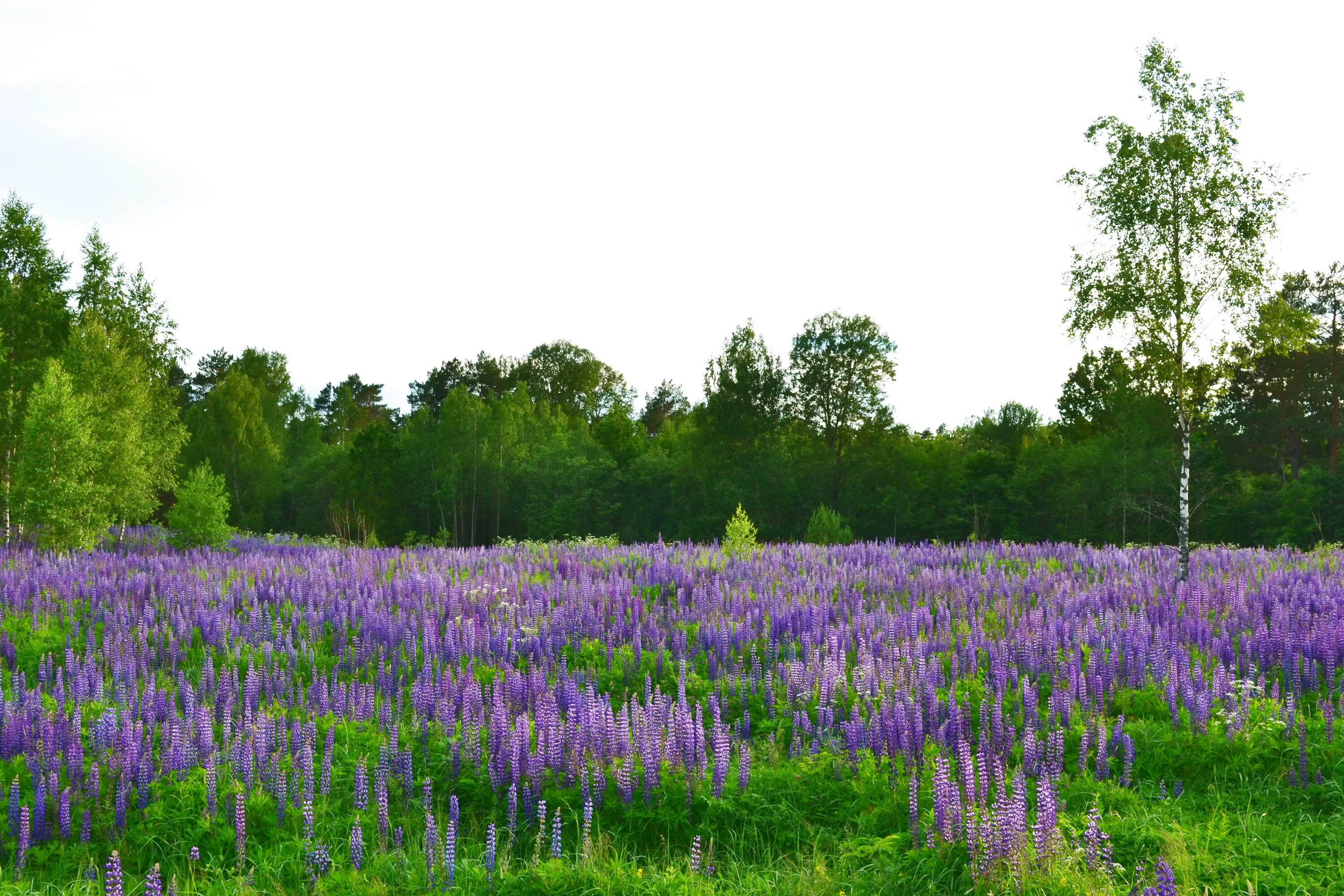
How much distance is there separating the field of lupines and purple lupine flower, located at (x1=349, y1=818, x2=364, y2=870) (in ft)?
0.06

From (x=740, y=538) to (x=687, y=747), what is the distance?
13272mm

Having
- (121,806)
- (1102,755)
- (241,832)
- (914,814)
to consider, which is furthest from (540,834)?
(1102,755)

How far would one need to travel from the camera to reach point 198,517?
23531 millimetres

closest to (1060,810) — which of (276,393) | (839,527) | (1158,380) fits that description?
(1158,380)

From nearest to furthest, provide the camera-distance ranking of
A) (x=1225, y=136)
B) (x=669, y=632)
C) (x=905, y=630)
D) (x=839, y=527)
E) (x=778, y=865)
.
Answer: (x=778, y=865) < (x=905, y=630) < (x=669, y=632) < (x=1225, y=136) < (x=839, y=527)

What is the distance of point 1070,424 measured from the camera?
52.3 metres

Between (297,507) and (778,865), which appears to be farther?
(297,507)

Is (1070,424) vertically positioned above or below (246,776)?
above

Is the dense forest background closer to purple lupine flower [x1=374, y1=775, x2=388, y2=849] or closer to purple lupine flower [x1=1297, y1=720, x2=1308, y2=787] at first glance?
purple lupine flower [x1=1297, y1=720, x2=1308, y2=787]

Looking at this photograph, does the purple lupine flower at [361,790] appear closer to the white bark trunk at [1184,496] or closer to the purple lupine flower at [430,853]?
the purple lupine flower at [430,853]

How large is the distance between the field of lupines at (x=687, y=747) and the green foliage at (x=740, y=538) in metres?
6.77

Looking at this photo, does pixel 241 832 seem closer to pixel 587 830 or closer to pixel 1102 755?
pixel 587 830

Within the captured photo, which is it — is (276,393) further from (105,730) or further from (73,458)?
(105,730)

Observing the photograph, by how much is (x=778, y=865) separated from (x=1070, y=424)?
2046 inches
